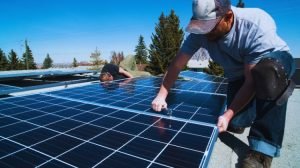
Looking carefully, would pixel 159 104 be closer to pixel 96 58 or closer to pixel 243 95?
pixel 243 95

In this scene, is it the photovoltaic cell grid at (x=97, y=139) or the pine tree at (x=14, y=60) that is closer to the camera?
the photovoltaic cell grid at (x=97, y=139)

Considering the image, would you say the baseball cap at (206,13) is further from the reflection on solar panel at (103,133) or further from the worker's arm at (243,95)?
the reflection on solar panel at (103,133)

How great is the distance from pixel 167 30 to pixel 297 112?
29.4 meters

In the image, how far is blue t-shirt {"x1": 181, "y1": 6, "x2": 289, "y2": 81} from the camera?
98.3 inches

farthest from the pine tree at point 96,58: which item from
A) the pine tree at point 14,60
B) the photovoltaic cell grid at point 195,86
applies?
the photovoltaic cell grid at point 195,86

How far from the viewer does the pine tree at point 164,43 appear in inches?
1289

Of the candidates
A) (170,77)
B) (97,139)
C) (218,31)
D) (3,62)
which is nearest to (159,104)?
(170,77)

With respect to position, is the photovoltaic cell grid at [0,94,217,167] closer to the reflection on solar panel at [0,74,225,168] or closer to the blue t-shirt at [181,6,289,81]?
the reflection on solar panel at [0,74,225,168]

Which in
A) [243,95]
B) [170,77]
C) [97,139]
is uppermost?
[170,77]

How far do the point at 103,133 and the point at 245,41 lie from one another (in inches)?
78.8

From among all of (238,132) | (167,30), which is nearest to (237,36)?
(238,132)

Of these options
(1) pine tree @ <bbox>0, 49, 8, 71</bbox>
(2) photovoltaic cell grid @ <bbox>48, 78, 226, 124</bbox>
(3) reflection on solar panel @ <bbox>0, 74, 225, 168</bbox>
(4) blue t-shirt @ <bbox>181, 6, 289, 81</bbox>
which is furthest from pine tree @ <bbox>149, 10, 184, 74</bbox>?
(1) pine tree @ <bbox>0, 49, 8, 71</bbox>

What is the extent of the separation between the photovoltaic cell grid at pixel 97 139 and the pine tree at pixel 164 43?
1163 inches

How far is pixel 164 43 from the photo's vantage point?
33156 millimetres
